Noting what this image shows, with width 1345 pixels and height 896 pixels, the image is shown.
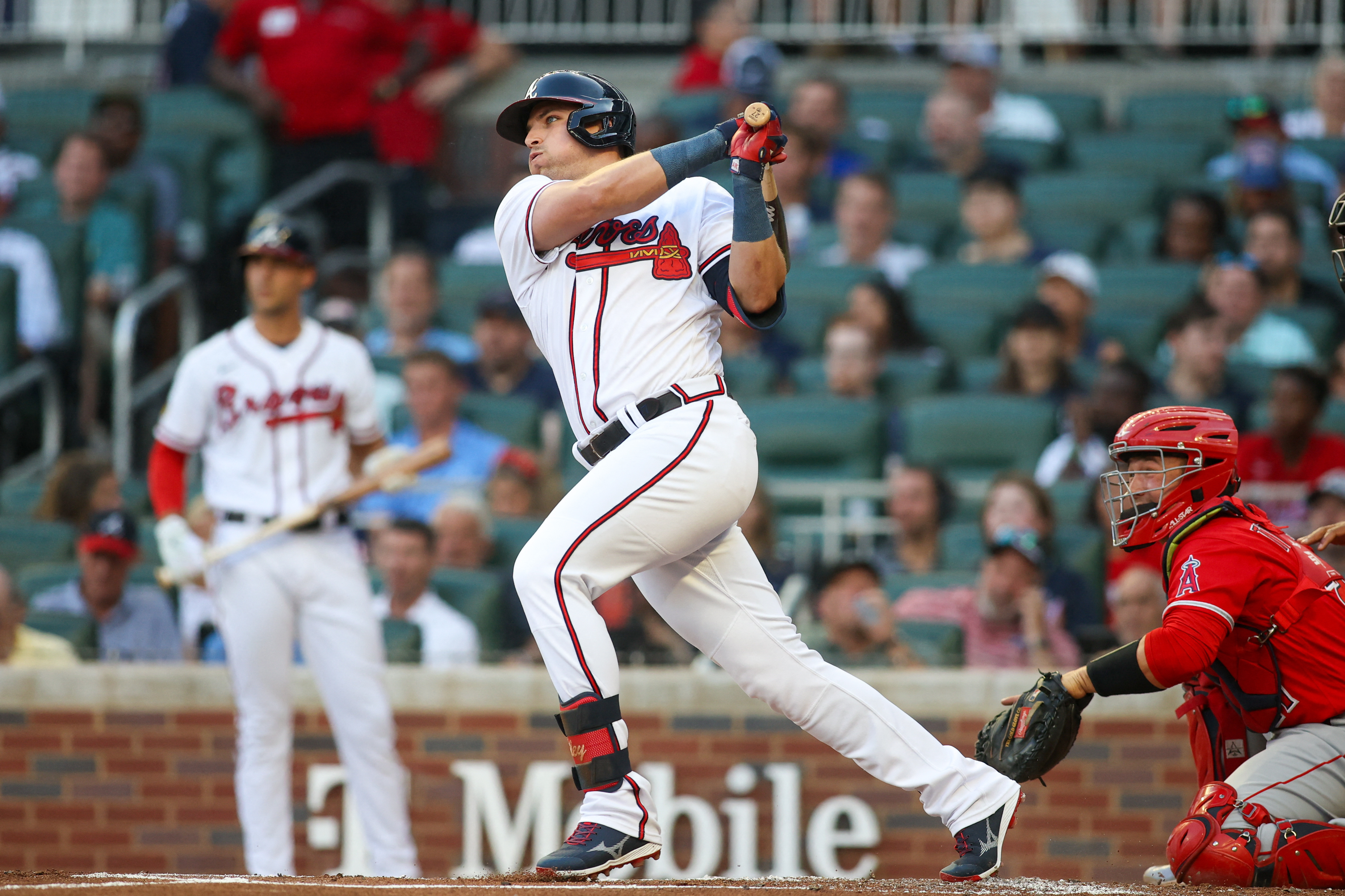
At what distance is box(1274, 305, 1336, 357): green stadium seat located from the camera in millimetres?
7988

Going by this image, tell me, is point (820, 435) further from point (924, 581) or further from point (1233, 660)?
point (1233, 660)

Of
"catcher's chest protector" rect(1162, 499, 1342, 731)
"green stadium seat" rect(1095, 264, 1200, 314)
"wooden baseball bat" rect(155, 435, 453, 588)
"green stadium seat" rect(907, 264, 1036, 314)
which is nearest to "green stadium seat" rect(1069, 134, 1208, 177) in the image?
"green stadium seat" rect(1095, 264, 1200, 314)

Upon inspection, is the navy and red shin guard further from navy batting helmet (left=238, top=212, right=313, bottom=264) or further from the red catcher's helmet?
navy batting helmet (left=238, top=212, right=313, bottom=264)

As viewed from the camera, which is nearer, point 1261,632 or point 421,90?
point 1261,632

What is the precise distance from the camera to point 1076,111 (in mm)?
9938

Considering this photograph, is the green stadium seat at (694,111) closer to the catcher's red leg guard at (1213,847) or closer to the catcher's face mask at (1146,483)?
the catcher's face mask at (1146,483)

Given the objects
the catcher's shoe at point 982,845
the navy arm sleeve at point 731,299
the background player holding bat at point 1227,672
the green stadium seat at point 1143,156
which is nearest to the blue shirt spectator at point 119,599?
the navy arm sleeve at point 731,299

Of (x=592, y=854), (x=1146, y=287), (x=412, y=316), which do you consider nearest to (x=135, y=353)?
(x=412, y=316)

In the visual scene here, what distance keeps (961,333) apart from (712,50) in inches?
120

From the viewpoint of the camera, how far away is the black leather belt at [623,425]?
3643 mm

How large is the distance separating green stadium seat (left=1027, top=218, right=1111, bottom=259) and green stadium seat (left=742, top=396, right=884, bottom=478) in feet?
7.18

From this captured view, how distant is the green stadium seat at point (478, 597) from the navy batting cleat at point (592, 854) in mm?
2994

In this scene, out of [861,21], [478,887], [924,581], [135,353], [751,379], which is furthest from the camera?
[861,21]

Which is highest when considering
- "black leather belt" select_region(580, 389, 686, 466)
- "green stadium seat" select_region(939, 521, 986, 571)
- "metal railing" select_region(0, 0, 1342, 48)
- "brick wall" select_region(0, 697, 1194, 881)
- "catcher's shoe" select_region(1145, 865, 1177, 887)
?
"metal railing" select_region(0, 0, 1342, 48)
